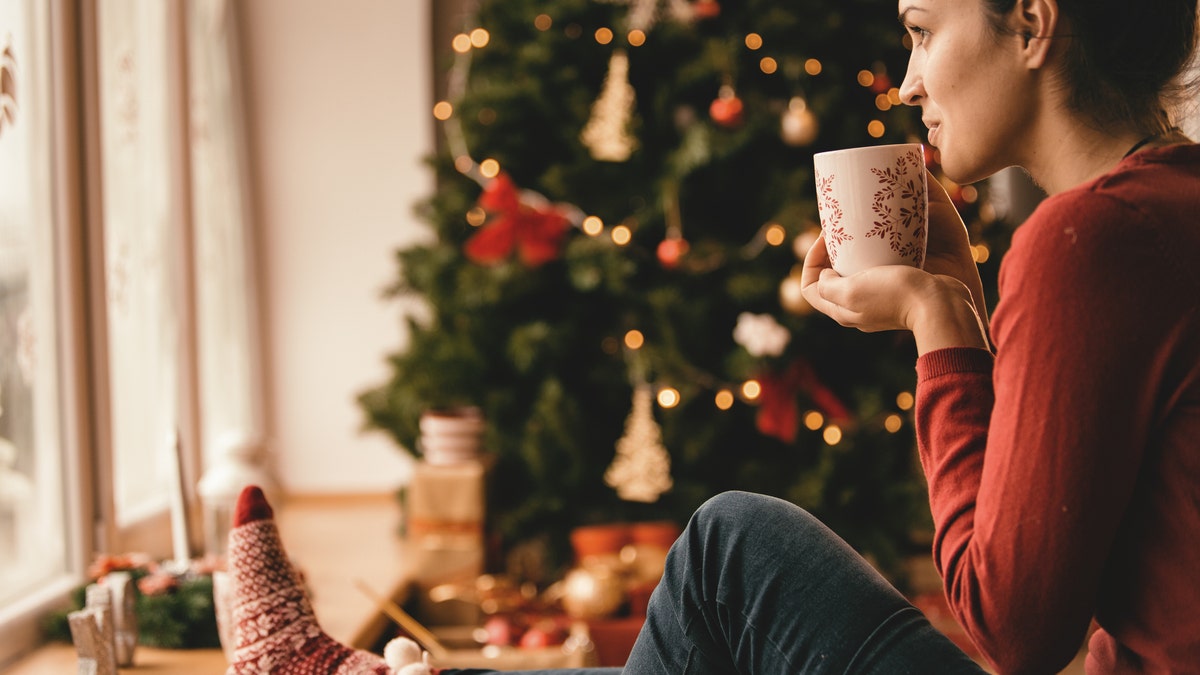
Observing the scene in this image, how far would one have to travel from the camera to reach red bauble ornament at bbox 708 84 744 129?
2.39 m

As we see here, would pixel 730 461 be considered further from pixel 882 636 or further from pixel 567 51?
pixel 882 636

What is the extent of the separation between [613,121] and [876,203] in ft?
5.26

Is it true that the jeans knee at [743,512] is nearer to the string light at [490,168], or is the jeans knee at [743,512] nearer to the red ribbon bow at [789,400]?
the red ribbon bow at [789,400]

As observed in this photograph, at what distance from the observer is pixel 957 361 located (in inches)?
30.6

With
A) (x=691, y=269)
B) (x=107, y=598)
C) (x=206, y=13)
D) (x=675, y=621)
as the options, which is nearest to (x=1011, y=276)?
(x=675, y=621)

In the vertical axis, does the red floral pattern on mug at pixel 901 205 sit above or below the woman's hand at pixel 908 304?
above

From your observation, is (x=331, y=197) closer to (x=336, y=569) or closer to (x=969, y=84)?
(x=336, y=569)

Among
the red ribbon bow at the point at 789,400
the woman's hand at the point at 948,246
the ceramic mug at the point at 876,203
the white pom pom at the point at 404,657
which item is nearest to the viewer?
the ceramic mug at the point at 876,203

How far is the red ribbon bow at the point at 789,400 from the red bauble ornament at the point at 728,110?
55cm

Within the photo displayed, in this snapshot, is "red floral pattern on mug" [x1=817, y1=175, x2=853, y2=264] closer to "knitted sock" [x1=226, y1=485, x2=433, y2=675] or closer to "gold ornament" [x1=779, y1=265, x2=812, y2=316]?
"knitted sock" [x1=226, y1=485, x2=433, y2=675]

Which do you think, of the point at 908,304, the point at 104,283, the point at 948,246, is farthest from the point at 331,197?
the point at 908,304

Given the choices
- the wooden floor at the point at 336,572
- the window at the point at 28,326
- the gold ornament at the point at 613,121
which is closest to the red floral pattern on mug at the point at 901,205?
the wooden floor at the point at 336,572

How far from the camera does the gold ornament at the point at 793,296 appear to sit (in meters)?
2.29

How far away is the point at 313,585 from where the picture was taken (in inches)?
88.2
